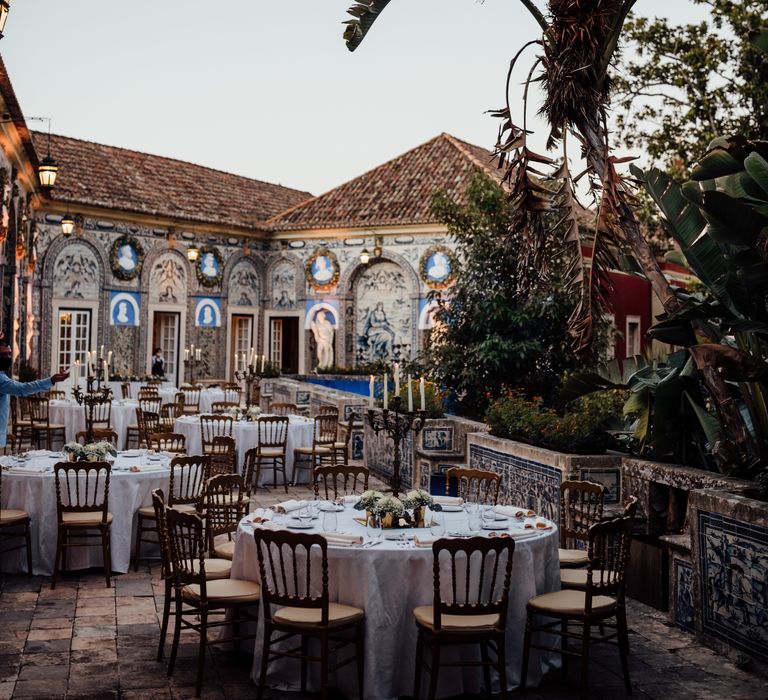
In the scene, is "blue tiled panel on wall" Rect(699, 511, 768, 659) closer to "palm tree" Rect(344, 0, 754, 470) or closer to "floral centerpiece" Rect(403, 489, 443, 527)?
"palm tree" Rect(344, 0, 754, 470)

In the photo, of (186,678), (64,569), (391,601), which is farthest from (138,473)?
(391,601)

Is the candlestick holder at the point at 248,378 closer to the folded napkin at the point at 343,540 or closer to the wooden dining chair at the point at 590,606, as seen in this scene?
the folded napkin at the point at 343,540

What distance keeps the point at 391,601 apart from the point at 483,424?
562cm

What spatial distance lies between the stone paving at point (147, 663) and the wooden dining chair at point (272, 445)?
4.70 metres

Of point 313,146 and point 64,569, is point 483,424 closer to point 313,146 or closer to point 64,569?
point 64,569

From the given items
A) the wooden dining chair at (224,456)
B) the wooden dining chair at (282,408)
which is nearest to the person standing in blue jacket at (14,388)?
the wooden dining chair at (224,456)

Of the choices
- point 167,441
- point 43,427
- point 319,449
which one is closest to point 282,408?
point 319,449

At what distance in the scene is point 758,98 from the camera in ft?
42.7

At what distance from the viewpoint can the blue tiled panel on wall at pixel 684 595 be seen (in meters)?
5.83

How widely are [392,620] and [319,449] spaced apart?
6973 mm

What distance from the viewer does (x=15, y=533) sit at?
7262mm

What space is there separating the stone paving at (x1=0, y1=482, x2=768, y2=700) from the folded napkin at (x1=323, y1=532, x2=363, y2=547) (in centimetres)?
82

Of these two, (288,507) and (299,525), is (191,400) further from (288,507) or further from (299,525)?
(299,525)

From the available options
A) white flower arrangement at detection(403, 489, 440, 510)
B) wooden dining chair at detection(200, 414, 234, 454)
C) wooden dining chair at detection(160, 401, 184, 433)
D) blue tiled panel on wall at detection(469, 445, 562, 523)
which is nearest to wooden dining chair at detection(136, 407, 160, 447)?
wooden dining chair at detection(160, 401, 184, 433)
